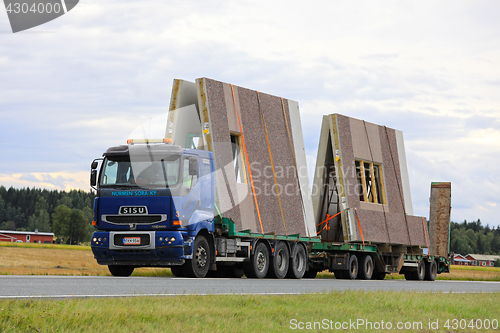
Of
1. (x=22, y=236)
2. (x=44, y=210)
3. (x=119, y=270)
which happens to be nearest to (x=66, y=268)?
(x=119, y=270)

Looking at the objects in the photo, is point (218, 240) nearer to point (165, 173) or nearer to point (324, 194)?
point (165, 173)

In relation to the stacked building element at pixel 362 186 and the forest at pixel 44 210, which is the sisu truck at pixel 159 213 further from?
the forest at pixel 44 210

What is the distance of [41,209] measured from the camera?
15312 cm

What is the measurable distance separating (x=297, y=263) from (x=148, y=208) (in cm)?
628

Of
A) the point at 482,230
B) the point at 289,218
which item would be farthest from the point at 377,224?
the point at 482,230

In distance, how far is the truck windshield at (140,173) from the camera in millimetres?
14078

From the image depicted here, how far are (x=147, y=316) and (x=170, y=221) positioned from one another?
7.23m

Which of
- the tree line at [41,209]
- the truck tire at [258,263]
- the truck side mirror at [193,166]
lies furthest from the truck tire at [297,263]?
the tree line at [41,209]

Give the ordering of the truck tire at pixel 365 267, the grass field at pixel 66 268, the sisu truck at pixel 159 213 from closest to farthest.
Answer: the sisu truck at pixel 159 213
the grass field at pixel 66 268
the truck tire at pixel 365 267

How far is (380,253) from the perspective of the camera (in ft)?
72.1

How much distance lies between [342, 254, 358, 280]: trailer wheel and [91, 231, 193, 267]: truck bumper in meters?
7.67

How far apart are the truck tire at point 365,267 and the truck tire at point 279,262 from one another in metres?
4.14

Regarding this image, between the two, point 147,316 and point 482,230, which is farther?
point 482,230

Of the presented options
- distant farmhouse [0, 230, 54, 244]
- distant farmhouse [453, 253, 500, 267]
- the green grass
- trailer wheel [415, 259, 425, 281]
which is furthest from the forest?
the green grass
